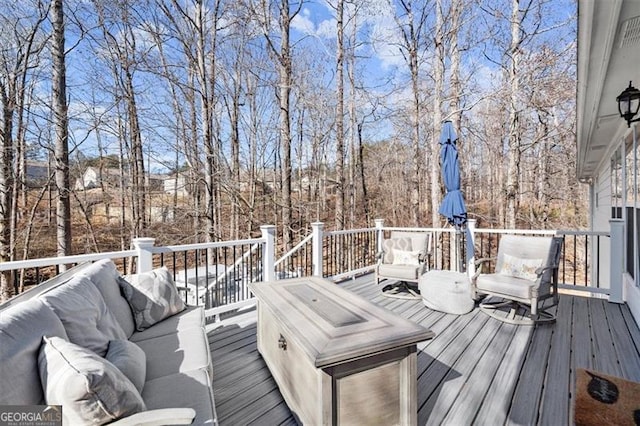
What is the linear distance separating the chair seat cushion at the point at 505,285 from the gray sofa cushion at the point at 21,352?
3.96m

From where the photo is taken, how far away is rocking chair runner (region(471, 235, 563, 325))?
3.40 m

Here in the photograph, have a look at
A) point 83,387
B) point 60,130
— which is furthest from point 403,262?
point 60,130

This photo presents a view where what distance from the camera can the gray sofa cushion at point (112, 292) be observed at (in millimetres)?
2260

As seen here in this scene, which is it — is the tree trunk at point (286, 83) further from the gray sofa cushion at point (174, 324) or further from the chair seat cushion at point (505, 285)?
the gray sofa cushion at point (174, 324)

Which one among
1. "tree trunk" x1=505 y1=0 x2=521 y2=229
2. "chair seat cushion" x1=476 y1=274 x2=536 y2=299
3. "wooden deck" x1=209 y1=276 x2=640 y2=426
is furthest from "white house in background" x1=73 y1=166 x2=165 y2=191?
"tree trunk" x1=505 y1=0 x2=521 y2=229

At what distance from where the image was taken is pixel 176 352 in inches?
80.7

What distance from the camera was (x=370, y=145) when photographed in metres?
17.3

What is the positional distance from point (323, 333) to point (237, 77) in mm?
11118

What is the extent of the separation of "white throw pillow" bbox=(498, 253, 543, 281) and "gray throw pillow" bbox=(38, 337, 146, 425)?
407 centimetres

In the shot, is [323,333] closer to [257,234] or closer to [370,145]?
[257,234]

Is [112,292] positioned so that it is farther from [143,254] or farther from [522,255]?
A: [522,255]

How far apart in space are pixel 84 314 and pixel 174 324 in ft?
2.69

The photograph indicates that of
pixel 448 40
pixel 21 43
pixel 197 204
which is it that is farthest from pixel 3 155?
pixel 448 40

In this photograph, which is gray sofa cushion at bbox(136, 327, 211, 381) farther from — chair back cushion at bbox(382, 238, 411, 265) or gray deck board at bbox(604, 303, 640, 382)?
chair back cushion at bbox(382, 238, 411, 265)
